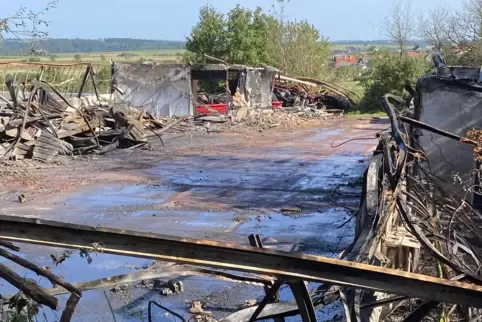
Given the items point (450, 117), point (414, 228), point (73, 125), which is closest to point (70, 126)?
point (73, 125)

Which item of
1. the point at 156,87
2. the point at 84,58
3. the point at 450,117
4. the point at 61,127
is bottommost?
the point at 61,127

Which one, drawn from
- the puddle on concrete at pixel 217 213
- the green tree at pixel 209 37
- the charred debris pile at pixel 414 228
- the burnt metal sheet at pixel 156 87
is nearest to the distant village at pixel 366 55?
the green tree at pixel 209 37

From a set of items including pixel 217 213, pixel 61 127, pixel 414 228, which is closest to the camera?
pixel 414 228

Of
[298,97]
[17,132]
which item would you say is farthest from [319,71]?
[17,132]

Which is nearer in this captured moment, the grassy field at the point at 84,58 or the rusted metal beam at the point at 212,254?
the rusted metal beam at the point at 212,254

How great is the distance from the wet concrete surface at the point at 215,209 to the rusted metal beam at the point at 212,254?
10.9 feet

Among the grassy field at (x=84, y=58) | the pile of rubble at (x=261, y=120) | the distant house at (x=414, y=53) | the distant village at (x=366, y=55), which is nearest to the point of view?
the grassy field at (x=84, y=58)

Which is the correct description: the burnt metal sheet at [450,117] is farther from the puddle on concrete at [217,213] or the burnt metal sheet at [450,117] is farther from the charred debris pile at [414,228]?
the puddle on concrete at [217,213]

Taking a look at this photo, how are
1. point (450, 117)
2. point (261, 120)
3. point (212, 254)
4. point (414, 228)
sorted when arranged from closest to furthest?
1. point (212, 254)
2. point (414, 228)
3. point (450, 117)
4. point (261, 120)

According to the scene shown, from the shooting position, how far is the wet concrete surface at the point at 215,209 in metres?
6.51

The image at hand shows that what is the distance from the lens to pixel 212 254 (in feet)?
7.55

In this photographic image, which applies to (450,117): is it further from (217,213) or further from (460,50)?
(460,50)

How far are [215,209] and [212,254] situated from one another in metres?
8.49

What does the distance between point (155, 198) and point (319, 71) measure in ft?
92.9
